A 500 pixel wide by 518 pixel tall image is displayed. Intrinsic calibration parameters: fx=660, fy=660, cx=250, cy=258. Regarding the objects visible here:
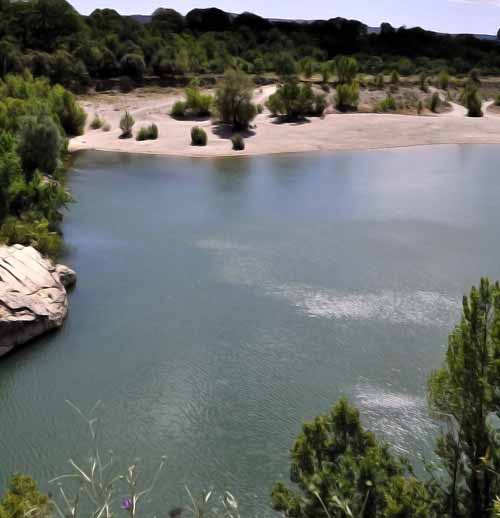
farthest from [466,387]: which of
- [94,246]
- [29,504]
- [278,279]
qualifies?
[94,246]

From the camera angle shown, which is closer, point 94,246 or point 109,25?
point 94,246

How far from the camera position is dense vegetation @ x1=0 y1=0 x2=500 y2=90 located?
67812 mm

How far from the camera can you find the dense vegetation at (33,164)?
2339cm

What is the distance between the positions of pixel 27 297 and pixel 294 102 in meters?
39.8

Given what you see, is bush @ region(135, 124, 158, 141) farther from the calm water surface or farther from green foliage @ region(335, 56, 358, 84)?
green foliage @ region(335, 56, 358, 84)

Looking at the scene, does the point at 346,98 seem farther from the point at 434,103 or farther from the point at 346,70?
the point at 346,70

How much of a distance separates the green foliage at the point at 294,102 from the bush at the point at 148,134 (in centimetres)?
1106

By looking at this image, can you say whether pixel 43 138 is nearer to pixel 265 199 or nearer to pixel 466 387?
pixel 265 199

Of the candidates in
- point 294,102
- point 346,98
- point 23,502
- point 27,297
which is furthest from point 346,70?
point 23,502

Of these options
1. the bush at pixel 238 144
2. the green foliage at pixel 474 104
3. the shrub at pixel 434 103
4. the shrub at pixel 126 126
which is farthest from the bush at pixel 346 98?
the shrub at pixel 126 126

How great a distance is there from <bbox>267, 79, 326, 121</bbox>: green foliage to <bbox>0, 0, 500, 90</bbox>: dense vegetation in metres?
15.9

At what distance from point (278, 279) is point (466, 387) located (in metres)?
13.7

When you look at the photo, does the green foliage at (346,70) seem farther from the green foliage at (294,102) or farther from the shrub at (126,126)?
the shrub at (126,126)

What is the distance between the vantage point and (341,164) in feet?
143
